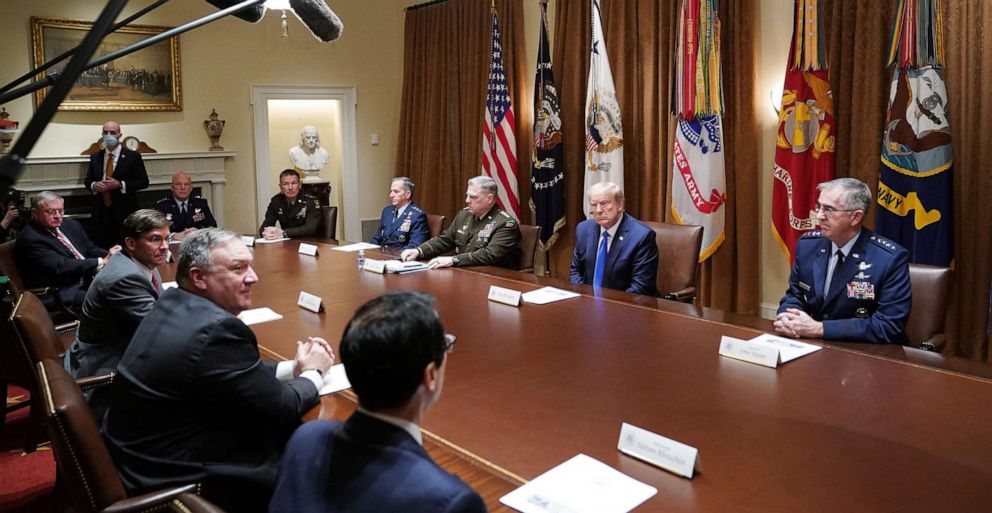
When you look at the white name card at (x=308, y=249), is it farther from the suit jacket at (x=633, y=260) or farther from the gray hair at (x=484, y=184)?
the suit jacket at (x=633, y=260)

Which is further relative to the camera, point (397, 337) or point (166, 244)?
point (166, 244)

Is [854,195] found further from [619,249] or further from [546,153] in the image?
[546,153]

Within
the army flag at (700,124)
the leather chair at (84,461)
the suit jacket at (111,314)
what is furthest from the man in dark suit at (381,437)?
the army flag at (700,124)

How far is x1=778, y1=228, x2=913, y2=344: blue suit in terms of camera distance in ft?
7.76

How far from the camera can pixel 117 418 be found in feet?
5.57

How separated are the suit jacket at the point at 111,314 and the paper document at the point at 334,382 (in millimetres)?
715

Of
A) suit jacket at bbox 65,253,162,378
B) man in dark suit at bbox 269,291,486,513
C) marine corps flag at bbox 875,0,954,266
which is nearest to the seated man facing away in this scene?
man in dark suit at bbox 269,291,486,513

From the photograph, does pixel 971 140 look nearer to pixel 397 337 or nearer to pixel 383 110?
pixel 397 337

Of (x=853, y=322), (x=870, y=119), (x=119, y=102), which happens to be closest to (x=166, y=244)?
(x=853, y=322)

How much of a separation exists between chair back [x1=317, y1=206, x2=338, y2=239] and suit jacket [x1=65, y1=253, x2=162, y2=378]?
3.18m

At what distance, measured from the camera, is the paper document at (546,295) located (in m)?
2.91

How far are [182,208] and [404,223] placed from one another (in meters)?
1.98

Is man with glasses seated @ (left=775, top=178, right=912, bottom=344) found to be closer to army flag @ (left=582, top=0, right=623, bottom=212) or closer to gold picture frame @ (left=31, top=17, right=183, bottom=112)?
army flag @ (left=582, top=0, right=623, bottom=212)

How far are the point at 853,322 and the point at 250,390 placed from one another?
5.86 feet
